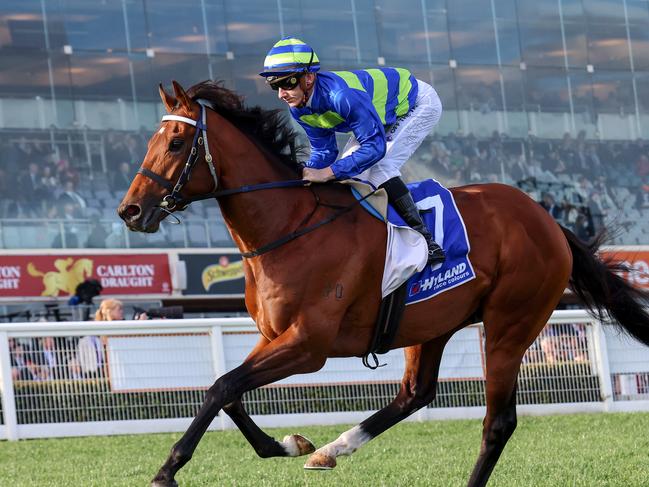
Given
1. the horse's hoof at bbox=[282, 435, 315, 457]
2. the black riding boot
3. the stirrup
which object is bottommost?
the horse's hoof at bbox=[282, 435, 315, 457]

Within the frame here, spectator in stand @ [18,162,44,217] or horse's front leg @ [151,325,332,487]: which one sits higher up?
spectator in stand @ [18,162,44,217]

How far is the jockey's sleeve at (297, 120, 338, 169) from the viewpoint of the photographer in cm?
512

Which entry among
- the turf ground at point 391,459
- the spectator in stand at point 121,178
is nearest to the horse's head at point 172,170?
the turf ground at point 391,459

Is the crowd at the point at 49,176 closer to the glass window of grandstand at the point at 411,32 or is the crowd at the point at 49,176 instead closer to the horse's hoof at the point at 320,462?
the glass window of grandstand at the point at 411,32

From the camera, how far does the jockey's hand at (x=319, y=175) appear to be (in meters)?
4.88

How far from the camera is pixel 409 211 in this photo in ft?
16.5

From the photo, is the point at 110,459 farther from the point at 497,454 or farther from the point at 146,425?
the point at 497,454

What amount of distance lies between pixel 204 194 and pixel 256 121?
0.48 m

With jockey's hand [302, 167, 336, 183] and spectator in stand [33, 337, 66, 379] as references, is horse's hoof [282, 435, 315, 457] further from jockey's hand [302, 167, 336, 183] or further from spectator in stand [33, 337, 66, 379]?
spectator in stand [33, 337, 66, 379]

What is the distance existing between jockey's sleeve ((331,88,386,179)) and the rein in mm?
164

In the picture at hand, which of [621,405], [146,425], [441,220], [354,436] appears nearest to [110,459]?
[146,425]

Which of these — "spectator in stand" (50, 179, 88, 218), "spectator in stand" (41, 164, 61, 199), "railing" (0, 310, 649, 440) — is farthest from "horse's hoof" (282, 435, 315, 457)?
"spectator in stand" (41, 164, 61, 199)

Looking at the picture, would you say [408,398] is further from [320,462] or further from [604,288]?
[604,288]

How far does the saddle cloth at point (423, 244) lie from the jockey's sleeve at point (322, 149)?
0.22 meters
